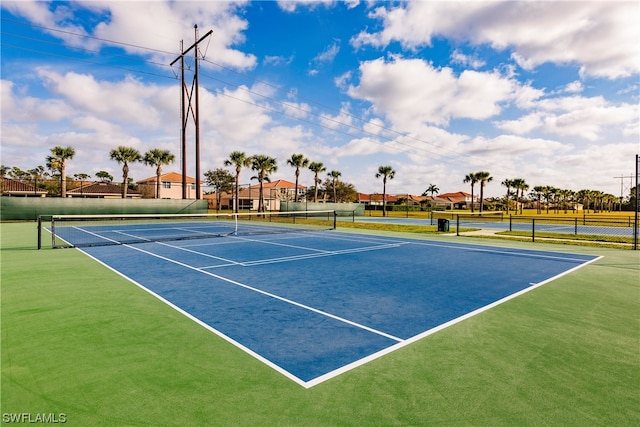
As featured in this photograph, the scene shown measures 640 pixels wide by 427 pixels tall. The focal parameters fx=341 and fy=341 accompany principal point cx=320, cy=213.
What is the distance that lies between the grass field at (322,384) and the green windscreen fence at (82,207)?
34.1 meters

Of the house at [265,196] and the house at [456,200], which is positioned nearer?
the house at [265,196]

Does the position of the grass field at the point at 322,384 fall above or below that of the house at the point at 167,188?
below

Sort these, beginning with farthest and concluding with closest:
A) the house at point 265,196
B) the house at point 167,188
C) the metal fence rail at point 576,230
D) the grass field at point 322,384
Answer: the house at point 265,196
the house at point 167,188
the metal fence rail at point 576,230
the grass field at point 322,384

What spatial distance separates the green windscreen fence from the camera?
1309 inches

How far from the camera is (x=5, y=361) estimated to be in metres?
4.58

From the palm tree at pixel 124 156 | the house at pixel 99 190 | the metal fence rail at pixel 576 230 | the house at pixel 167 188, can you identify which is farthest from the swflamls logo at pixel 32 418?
the house at pixel 167 188

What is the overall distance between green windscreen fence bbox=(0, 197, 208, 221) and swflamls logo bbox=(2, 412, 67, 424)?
125 ft

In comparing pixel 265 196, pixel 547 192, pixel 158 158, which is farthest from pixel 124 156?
pixel 547 192

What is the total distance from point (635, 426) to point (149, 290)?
8.83 meters

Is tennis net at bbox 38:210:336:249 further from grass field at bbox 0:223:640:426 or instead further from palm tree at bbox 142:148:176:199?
palm tree at bbox 142:148:176:199

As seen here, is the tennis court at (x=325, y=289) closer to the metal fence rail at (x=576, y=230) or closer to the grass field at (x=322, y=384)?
the grass field at (x=322, y=384)

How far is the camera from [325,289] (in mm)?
8617

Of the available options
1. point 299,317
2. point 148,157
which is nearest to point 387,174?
point 148,157

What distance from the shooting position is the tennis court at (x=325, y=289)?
5.26 metres
